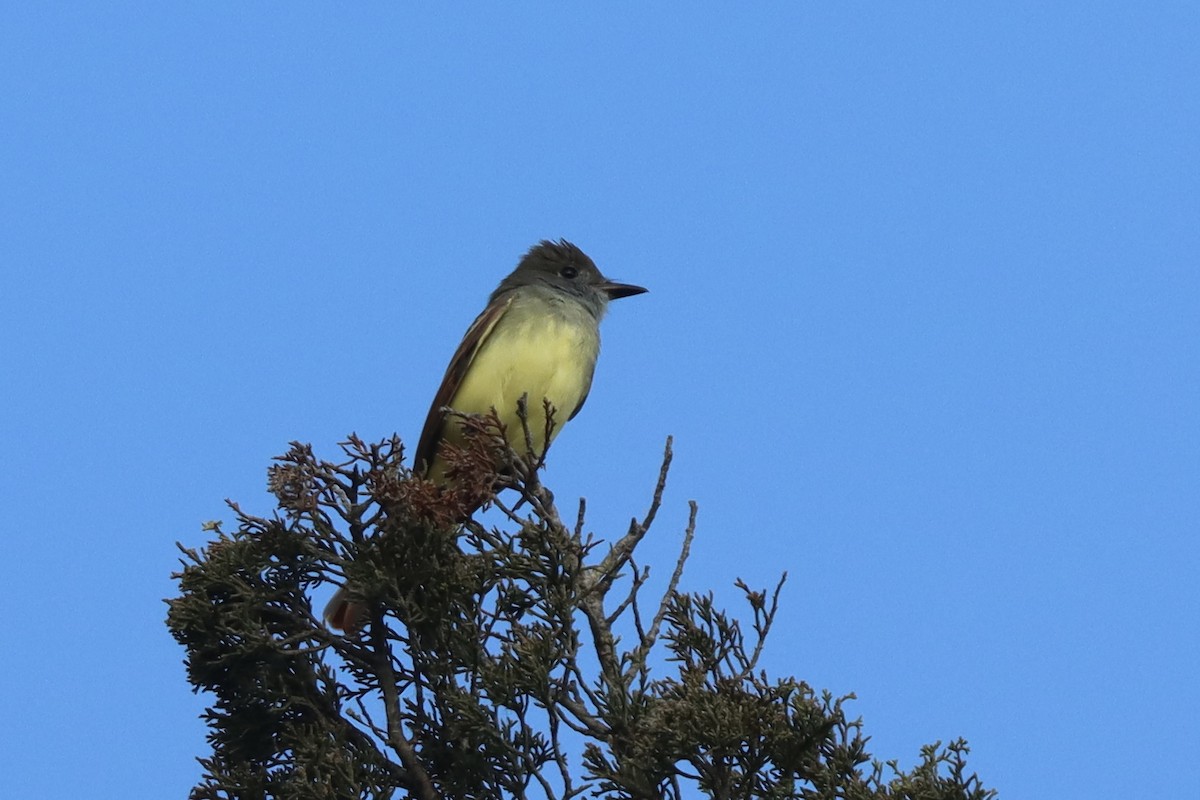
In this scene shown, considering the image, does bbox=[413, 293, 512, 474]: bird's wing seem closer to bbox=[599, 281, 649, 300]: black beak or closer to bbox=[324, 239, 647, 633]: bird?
bbox=[324, 239, 647, 633]: bird

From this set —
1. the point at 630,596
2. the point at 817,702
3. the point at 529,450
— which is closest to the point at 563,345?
the point at 529,450

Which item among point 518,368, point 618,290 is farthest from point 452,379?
point 618,290

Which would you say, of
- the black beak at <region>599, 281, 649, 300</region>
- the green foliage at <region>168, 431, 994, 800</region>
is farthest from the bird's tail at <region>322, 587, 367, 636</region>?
the black beak at <region>599, 281, 649, 300</region>

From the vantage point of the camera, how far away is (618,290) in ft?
26.5

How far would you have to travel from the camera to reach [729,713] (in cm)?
411

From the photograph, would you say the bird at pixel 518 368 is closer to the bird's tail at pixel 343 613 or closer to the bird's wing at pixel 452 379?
the bird's wing at pixel 452 379

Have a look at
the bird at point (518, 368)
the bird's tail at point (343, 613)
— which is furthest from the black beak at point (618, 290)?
the bird's tail at point (343, 613)

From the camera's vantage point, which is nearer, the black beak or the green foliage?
the green foliage

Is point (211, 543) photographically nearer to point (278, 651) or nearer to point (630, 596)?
point (278, 651)

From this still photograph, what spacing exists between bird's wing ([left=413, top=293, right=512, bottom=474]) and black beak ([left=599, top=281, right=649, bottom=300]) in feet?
2.72

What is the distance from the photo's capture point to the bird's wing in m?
7.12

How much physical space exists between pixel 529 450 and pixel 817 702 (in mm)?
1507

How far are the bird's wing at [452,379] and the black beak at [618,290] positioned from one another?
0.83 m

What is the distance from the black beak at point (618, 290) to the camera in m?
8.05
